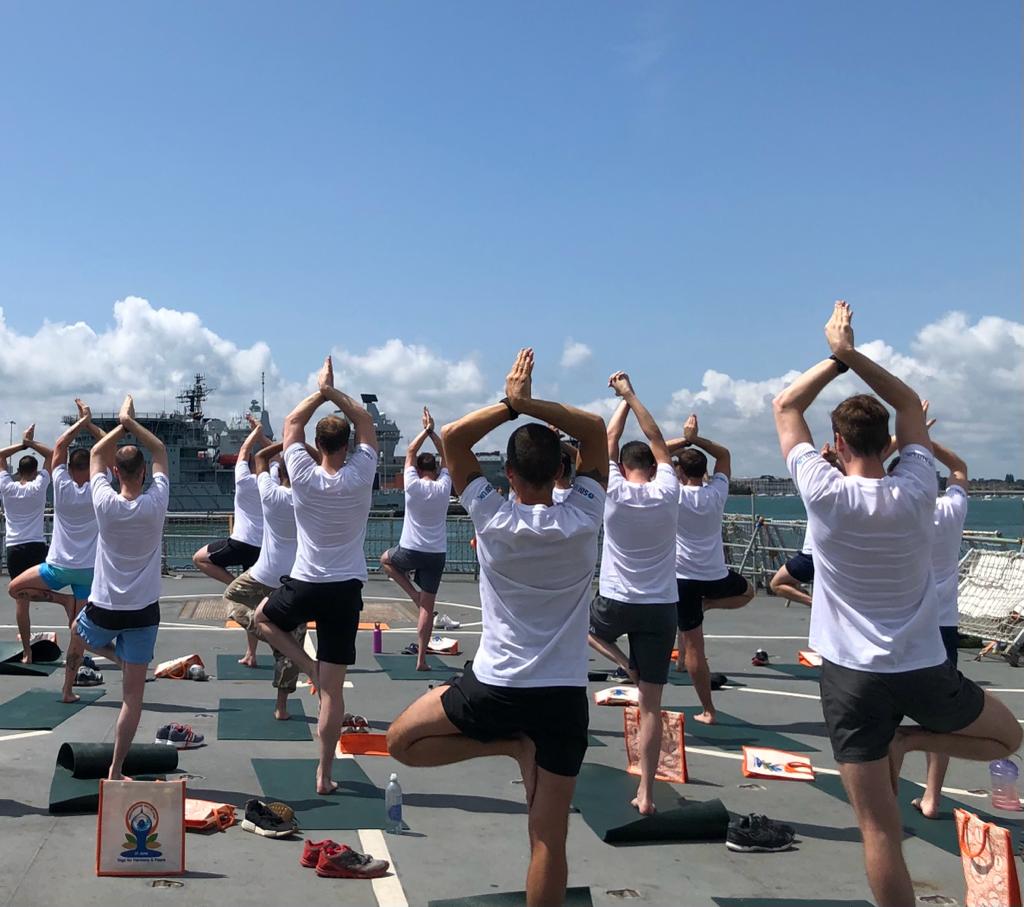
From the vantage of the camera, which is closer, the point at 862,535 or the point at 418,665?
the point at 862,535

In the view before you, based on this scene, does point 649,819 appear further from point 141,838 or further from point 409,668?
point 409,668

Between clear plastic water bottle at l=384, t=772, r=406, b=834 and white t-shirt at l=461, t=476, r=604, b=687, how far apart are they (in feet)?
5.65

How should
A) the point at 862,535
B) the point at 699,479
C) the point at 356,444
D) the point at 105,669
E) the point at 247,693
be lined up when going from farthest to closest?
the point at 105,669 < the point at 247,693 < the point at 699,479 < the point at 356,444 < the point at 862,535

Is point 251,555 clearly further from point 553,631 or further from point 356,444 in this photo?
point 553,631

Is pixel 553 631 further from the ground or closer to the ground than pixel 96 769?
further from the ground

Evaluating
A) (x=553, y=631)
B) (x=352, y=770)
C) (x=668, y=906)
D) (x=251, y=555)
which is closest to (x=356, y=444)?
(x=352, y=770)

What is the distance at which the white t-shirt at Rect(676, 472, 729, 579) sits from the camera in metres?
7.53

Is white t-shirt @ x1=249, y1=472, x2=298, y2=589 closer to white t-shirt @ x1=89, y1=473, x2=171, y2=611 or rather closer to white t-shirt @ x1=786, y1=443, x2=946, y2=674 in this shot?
white t-shirt @ x1=89, y1=473, x2=171, y2=611

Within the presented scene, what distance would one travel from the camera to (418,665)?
998 centimetres

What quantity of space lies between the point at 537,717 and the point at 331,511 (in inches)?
101

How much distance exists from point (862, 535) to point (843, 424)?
44 cm

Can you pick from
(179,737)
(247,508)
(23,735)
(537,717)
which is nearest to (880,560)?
(537,717)

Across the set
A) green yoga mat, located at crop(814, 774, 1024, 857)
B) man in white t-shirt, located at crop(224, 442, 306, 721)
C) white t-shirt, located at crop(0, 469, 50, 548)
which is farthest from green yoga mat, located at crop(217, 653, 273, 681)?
green yoga mat, located at crop(814, 774, 1024, 857)

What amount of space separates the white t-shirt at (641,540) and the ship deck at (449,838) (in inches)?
50.0
